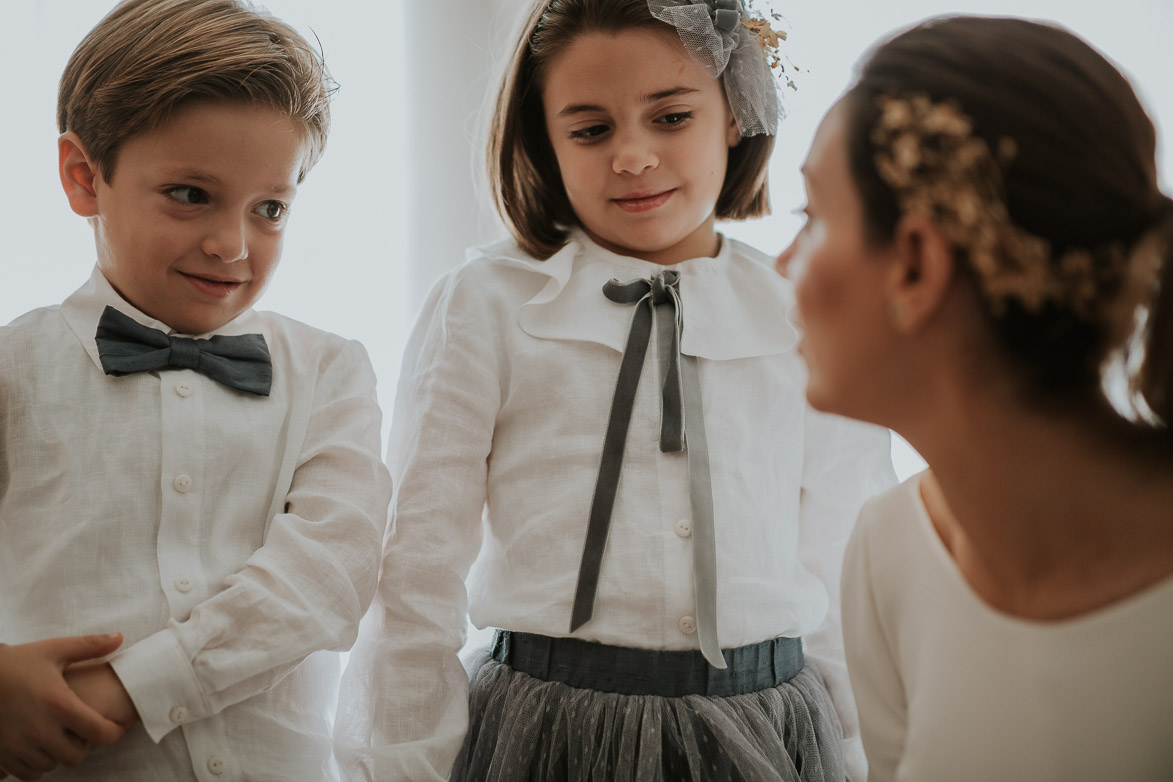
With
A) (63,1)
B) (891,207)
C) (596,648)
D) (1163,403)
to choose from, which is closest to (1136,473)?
(1163,403)

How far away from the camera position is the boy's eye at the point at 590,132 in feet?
4.94

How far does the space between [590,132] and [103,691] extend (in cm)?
101

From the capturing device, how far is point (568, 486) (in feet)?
4.68

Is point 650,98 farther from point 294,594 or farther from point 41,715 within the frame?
point 41,715

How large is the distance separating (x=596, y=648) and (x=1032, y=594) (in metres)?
0.62

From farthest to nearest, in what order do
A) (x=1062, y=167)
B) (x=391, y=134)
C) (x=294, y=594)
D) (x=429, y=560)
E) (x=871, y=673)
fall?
(x=391, y=134), (x=429, y=560), (x=294, y=594), (x=871, y=673), (x=1062, y=167)

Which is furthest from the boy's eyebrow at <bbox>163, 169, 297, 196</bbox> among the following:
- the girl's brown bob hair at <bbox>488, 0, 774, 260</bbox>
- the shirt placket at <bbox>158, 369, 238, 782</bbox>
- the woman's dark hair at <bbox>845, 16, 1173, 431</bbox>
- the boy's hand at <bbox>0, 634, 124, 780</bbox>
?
the woman's dark hair at <bbox>845, 16, 1173, 431</bbox>

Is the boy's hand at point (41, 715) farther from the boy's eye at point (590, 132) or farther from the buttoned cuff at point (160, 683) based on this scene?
the boy's eye at point (590, 132)

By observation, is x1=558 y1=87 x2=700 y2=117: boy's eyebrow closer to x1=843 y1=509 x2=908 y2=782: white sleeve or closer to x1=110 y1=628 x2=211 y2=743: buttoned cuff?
x1=843 y1=509 x2=908 y2=782: white sleeve

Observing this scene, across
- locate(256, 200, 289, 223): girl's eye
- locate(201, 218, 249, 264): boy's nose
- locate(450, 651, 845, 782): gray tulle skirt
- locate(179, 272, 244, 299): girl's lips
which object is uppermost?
locate(256, 200, 289, 223): girl's eye

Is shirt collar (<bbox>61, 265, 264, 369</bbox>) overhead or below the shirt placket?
overhead

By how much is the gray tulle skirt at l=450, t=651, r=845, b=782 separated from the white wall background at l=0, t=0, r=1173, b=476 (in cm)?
77

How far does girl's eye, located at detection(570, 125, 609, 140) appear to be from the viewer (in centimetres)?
151

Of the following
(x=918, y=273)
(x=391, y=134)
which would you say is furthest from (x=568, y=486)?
(x=391, y=134)
